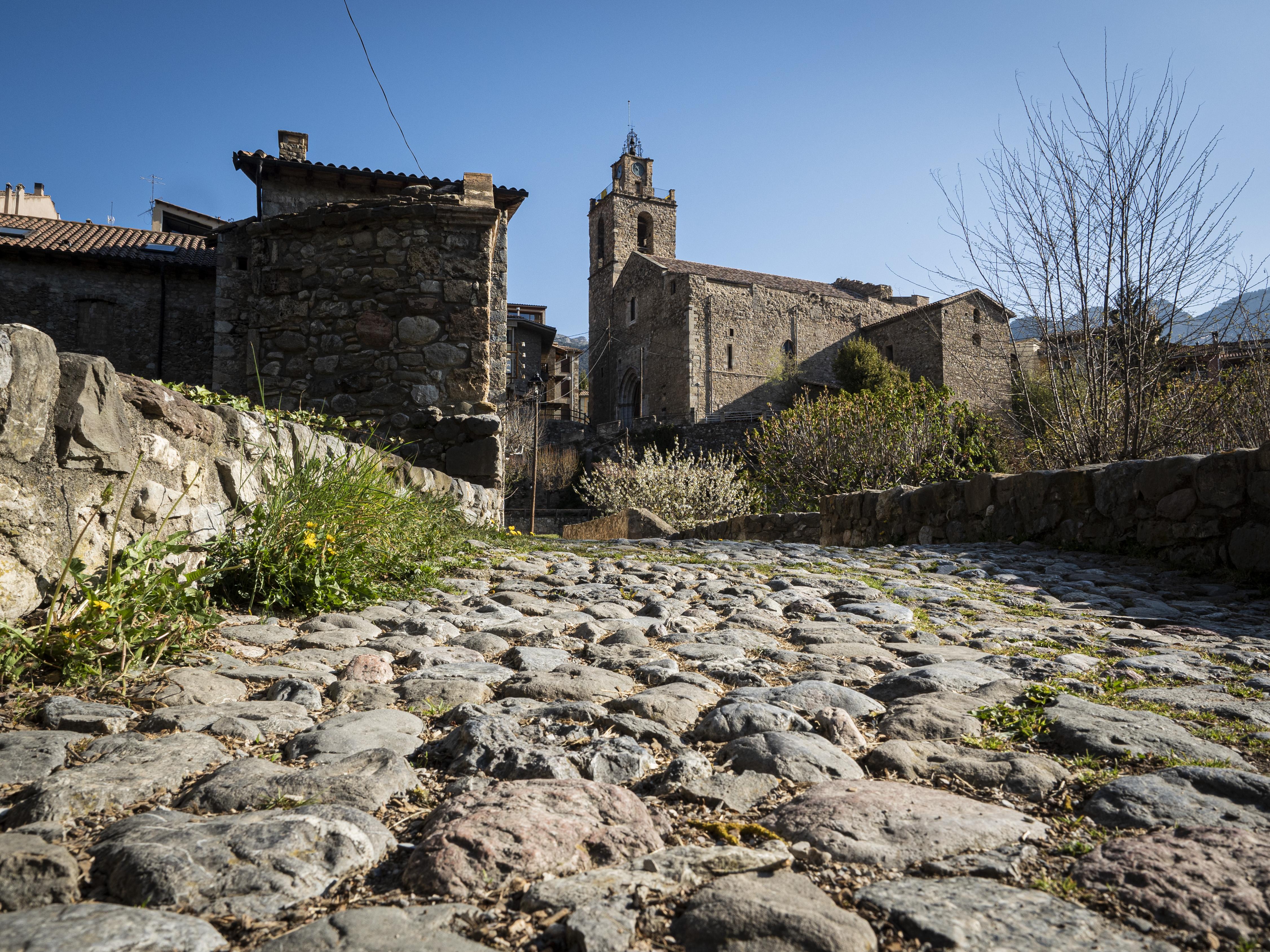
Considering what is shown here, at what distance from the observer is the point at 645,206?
42094 mm

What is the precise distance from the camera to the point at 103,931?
983mm

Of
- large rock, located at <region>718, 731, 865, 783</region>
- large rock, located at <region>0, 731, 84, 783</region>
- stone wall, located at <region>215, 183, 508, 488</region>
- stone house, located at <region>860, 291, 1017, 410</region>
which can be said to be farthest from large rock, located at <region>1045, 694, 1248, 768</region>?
stone house, located at <region>860, 291, 1017, 410</region>

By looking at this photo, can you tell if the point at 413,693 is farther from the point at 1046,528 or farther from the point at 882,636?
the point at 1046,528

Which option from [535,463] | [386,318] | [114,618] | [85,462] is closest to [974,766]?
[114,618]

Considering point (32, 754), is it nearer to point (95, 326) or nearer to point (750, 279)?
point (95, 326)

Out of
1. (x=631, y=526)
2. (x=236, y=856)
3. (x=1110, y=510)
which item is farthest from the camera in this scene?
(x=631, y=526)

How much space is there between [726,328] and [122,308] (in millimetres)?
25105

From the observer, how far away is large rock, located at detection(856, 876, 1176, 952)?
1021 mm

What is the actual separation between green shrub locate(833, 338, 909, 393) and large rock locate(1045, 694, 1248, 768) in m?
34.1

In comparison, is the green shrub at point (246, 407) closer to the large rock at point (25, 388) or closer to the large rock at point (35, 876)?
the large rock at point (25, 388)

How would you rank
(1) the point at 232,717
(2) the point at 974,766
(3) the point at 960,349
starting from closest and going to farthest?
(2) the point at 974,766 → (1) the point at 232,717 → (3) the point at 960,349

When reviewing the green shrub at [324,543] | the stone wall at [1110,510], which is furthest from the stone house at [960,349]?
the green shrub at [324,543]

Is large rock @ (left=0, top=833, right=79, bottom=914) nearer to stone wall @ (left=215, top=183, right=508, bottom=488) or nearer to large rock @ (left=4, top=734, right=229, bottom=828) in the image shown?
large rock @ (left=4, top=734, right=229, bottom=828)

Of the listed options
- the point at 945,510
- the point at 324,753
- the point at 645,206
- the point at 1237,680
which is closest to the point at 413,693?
the point at 324,753
